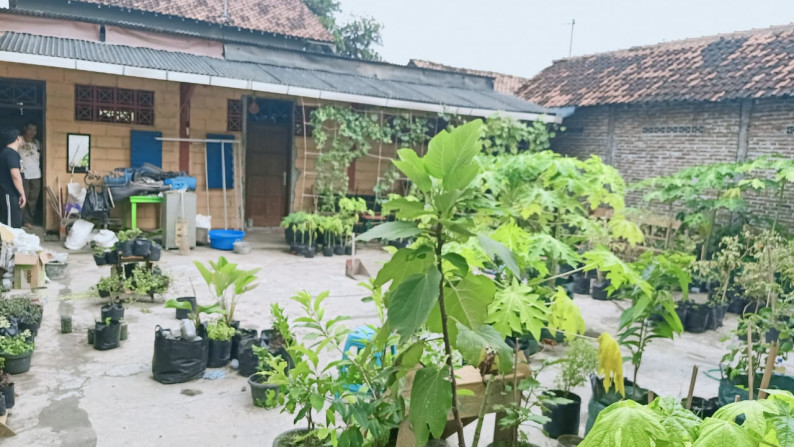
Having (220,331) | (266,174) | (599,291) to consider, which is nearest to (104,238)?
(266,174)

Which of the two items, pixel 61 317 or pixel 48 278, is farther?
pixel 48 278

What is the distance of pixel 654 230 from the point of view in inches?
399

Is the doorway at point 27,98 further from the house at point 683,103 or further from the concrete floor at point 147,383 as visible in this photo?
the house at point 683,103

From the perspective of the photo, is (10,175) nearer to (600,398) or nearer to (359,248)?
(359,248)

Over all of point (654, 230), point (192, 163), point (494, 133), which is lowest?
point (654, 230)

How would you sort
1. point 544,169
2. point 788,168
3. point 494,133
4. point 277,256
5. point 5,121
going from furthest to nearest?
point 494,133 → point 5,121 → point 277,256 → point 788,168 → point 544,169

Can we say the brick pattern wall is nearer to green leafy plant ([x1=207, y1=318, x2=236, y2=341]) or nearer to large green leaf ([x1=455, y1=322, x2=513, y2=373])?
green leafy plant ([x1=207, y1=318, x2=236, y2=341])

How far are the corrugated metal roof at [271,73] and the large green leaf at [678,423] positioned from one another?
30.7 ft

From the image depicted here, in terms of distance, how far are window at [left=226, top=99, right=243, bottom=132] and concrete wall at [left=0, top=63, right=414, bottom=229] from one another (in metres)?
0.08

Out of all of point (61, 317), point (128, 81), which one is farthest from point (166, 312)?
point (128, 81)

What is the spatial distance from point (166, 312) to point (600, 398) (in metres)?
4.74

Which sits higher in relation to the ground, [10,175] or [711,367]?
[10,175]

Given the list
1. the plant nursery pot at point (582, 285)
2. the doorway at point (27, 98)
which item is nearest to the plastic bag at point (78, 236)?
the doorway at point (27, 98)

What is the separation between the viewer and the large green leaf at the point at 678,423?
43.7 inches
